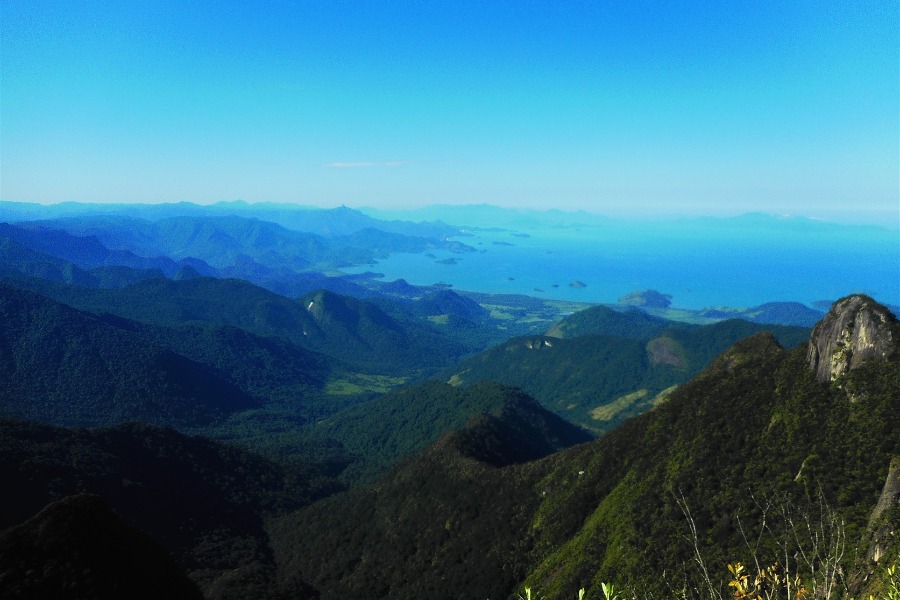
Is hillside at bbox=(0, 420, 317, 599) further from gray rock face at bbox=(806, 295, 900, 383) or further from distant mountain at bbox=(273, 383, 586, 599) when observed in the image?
gray rock face at bbox=(806, 295, 900, 383)

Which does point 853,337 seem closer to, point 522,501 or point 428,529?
point 522,501

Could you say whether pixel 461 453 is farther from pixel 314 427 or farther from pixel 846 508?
pixel 314 427

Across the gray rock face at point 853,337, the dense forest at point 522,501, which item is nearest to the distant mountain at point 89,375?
the dense forest at point 522,501

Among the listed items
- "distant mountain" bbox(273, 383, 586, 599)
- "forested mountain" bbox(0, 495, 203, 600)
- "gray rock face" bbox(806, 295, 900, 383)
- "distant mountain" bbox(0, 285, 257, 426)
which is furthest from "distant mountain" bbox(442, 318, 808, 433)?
"forested mountain" bbox(0, 495, 203, 600)

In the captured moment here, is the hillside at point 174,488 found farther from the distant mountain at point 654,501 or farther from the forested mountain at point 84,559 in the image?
the forested mountain at point 84,559

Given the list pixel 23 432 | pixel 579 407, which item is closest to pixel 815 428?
pixel 23 432
